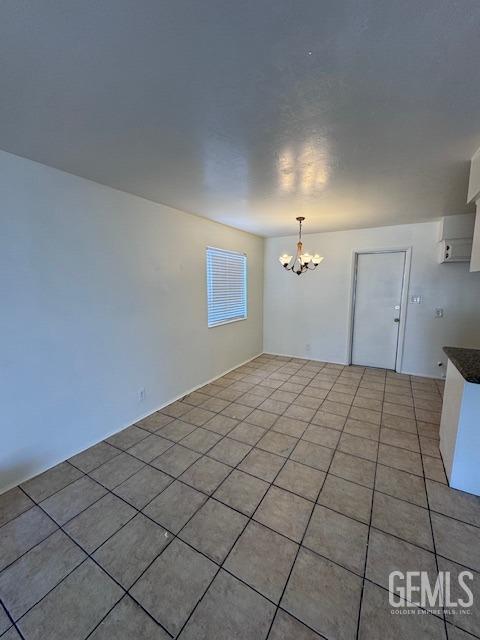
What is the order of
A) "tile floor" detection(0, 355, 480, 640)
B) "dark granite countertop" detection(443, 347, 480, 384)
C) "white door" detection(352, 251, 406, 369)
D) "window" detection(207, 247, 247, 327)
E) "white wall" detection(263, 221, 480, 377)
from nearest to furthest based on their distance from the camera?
"tile floor" detection(0, 355, 480, 640), "dark granite countertop" detection(443, 347, 480, 384), "white wall" detection(263, 221, 480, 377), "window" detection(207, 247, 247, 327), "white door" detection(352, 251, 406, 369)

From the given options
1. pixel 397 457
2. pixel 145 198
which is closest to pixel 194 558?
pixel 397 457

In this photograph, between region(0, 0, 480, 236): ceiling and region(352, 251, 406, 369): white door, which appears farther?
region(352, 251, 406, 369): white door

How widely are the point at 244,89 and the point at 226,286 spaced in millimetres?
3107

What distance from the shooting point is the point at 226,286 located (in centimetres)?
426

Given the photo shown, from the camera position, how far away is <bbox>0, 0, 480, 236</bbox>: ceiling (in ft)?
2.93

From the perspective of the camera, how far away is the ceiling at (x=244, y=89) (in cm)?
89

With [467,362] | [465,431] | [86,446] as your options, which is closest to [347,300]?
[467,362]

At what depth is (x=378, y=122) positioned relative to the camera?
4.80 ft

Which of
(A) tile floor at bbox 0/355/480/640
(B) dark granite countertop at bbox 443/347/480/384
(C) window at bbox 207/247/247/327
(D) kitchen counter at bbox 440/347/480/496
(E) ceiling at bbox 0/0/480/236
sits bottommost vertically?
(A) tile floor at bbox 0/355/480/640

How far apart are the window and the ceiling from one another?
1.75 m

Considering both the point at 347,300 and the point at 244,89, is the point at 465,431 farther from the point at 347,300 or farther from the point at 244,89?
the point at 347,300

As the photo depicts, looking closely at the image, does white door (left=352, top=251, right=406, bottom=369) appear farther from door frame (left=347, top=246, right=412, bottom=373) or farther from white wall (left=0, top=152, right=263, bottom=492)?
white wall (left=0, top=152, right=263, bottom=492)

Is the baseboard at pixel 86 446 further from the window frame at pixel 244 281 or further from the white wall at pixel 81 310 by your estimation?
the window frame at pixel 244 281

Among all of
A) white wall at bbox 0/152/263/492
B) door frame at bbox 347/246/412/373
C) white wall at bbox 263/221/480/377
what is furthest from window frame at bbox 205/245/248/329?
door frame at bbox 347/246/412/373
